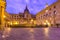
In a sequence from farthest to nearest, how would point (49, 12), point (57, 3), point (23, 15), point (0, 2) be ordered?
point (23, 15)
point (49, 12)
point (57, 3)
point (0, 2)

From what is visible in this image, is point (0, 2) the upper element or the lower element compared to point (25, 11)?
lower

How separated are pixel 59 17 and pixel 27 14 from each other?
4390cm

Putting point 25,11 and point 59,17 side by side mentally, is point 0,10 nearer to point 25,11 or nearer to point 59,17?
point 59,17

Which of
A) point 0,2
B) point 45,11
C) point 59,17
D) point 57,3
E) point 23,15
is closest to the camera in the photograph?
point 0,2

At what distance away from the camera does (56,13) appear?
150 ft

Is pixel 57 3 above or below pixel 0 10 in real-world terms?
above

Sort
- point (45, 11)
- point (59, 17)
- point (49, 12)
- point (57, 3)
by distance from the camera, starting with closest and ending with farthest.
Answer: point (59, 17), point (57, 3), point (49, 12), point (45, 11)

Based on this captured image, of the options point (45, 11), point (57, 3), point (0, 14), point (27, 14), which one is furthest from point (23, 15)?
point (0, 14)

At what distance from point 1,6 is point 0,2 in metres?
0.58

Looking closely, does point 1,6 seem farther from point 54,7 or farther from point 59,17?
point 54,7

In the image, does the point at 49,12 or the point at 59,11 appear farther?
the point at 49,12

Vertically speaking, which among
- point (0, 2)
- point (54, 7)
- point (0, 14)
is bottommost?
point (0, 14)

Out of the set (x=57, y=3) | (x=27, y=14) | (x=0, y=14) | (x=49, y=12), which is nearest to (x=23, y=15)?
(x=27, y=14)

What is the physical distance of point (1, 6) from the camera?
16.6 metres
